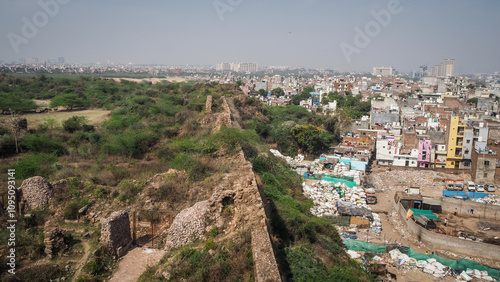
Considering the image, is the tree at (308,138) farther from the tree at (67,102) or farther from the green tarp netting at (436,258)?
the tree at (67,102)

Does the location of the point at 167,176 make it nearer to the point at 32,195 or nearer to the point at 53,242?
the point at 32,195

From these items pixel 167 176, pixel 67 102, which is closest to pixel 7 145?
pixel 167 176

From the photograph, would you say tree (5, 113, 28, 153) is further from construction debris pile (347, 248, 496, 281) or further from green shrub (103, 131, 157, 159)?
construction debris pile (347, 248, 496, 281)

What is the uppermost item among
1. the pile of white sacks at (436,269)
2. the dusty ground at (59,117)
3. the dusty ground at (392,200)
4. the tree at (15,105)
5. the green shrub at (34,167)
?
the tree at (15,105)

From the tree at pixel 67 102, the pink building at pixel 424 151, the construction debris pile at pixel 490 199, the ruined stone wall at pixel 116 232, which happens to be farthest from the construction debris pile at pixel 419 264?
the tree at pixel 67 102

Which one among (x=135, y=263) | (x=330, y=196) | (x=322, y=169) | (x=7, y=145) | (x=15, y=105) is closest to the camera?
(x=135, y=263)

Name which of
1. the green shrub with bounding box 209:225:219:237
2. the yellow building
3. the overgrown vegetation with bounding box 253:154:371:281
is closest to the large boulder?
the green shrub with bounding box 209:225:219:237
